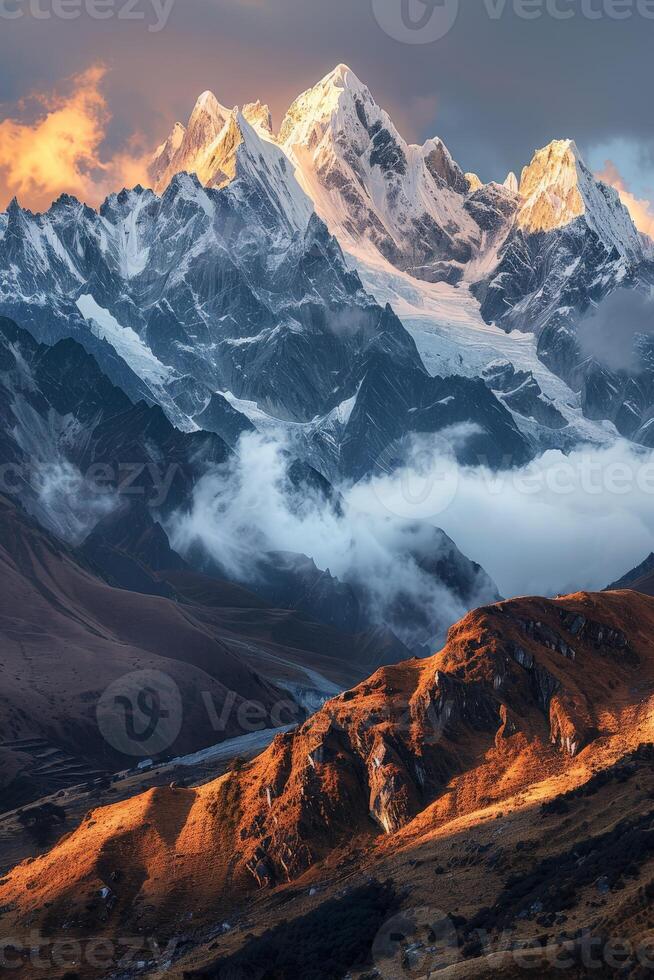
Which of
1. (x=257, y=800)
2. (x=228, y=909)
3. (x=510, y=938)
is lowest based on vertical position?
(x=510, y=938)

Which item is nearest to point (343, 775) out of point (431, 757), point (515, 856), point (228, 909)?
point (431, 757)

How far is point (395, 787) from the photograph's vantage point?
126 m

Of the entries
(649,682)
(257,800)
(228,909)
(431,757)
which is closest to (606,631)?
(649,682)

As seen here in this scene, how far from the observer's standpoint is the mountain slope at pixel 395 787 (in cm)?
11838

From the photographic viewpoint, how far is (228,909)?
389ft

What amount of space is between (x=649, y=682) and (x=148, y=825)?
54.7 meters

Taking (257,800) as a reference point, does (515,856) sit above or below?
below

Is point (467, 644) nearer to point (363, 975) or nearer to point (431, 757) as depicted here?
point (431, 757)

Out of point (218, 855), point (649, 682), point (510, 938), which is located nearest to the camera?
point (510, 938)

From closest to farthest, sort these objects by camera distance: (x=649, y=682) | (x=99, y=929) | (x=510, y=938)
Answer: (x=510, y=938), (x=99, y=929), (x=649, y=682)

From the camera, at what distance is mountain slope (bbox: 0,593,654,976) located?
388ft

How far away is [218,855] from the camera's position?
126 metres

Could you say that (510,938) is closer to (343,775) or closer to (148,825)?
(343,775)

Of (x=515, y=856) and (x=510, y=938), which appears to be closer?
(x=510, y=938)
